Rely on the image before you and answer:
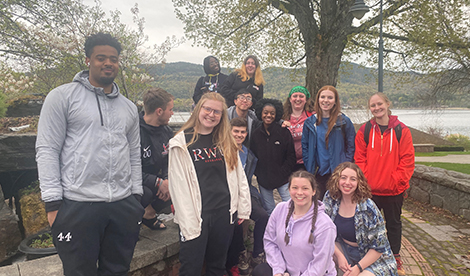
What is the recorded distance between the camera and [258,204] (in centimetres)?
332

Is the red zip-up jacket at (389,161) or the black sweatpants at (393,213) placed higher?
the red zip-up jacket at (389,161)

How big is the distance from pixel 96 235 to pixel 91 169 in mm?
482

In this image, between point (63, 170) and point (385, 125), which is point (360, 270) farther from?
point (63, 170)

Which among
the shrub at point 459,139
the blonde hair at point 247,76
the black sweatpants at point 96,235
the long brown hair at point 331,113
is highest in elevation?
the blonde hair at point 247,76

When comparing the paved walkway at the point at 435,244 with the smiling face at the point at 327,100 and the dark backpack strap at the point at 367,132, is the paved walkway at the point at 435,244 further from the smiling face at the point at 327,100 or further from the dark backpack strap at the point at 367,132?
the smiling face at the point at 327,100

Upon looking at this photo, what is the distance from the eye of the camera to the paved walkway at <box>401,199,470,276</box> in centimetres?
351

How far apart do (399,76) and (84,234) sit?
13.2m

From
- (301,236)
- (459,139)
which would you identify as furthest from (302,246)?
(459,139)

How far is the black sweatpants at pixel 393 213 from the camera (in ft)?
10.7

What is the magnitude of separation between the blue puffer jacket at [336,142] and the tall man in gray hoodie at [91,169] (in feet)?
7.06

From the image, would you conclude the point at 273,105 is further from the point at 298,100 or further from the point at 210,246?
the point at 210,246

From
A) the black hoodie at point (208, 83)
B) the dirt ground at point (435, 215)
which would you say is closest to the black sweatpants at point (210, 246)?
the black hoodie at point (208, 83)

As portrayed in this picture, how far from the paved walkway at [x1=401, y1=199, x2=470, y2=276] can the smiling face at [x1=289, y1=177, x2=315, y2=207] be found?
78.7 inches

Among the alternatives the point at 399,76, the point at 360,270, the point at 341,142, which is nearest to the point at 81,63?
the point at 341,142
